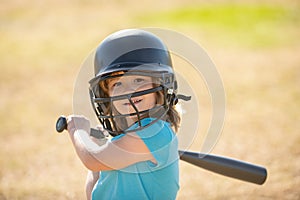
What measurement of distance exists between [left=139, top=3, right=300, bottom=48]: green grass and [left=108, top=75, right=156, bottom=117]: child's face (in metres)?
8.06

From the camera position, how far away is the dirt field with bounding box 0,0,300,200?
15.1ft

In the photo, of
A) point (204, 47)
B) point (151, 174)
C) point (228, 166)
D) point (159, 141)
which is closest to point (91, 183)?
point (151, 174)

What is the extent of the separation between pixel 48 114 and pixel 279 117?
280 cm

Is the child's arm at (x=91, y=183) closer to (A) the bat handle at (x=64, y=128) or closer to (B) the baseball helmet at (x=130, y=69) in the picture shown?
(A) the bat handle at (x=64, y=128)

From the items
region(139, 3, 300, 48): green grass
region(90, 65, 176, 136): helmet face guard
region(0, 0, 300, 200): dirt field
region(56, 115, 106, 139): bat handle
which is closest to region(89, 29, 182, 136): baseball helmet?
A: region(90, 65, 176, 136): helmet face guard

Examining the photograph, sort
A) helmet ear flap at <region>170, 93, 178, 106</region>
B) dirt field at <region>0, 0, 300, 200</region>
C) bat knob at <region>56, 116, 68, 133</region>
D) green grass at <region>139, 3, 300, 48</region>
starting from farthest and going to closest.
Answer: green grass at <region>139, 3, 300, 48</region>
dirt field at <region>0, 0, 300, 200</region>
bat knob at <region>56, 116, 68, 133</region>
helmet ear flap at <region>170, 93, 178, 106</region>

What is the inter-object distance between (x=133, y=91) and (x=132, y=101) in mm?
58

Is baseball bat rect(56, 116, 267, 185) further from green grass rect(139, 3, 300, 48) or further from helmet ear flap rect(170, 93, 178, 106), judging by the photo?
green grass rect(139, 3, 300, 48)

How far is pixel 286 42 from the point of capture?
34.9 feet

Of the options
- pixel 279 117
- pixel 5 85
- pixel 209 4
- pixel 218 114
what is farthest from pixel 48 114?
pixel 209 4

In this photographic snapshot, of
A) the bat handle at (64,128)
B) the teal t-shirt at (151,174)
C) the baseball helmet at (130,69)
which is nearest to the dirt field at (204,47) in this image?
the bat handle at (64,128)

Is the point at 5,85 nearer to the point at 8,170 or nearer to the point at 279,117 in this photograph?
the point at 8,170

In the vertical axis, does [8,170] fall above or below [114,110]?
below

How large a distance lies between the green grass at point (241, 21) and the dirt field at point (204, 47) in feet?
0.07
